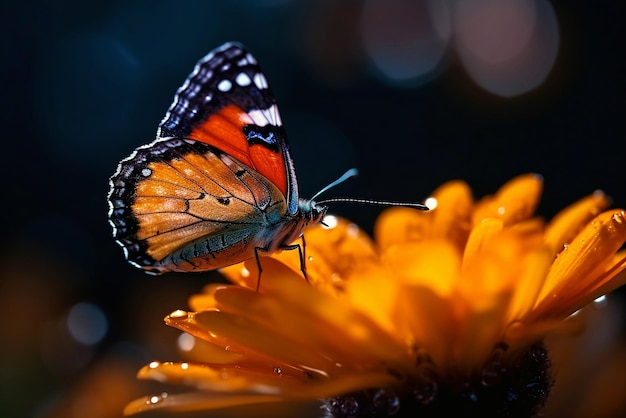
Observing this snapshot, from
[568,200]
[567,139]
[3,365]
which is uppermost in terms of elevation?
[567,139]

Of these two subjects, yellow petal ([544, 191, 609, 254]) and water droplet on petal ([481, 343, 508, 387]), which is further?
yellow petal ([544, 191, 609, 254])

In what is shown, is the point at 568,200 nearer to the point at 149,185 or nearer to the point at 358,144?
the point at 358,144

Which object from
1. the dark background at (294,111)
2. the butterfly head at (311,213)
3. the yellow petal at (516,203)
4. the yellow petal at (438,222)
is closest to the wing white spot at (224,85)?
the butterfly head at (311,213)

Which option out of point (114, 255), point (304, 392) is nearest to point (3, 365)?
point (304, 392)

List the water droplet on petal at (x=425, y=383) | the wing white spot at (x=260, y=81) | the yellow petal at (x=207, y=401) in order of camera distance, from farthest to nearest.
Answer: the wing white spot at (x=260, y=81), the water droplet on petal at (x=425, y=383), the yellow petal at (x=207, y=401)

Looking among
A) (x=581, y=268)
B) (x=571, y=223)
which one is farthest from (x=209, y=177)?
(x=581, y=268)

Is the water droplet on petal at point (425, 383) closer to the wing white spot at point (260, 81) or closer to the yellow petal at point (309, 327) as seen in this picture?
the yellow petal at point (309, 327)

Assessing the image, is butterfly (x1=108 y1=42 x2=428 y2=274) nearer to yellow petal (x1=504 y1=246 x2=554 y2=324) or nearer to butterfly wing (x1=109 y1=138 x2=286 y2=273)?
butterfly wing (x1=109 y1=138 x2=286 y2=273)

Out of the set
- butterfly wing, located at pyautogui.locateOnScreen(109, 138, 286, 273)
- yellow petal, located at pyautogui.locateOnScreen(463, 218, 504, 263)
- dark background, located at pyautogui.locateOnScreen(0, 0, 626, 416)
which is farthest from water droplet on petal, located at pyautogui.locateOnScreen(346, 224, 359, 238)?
dark background, located at pyautogui.locateOnScreen(0, 0, 626, 416)
